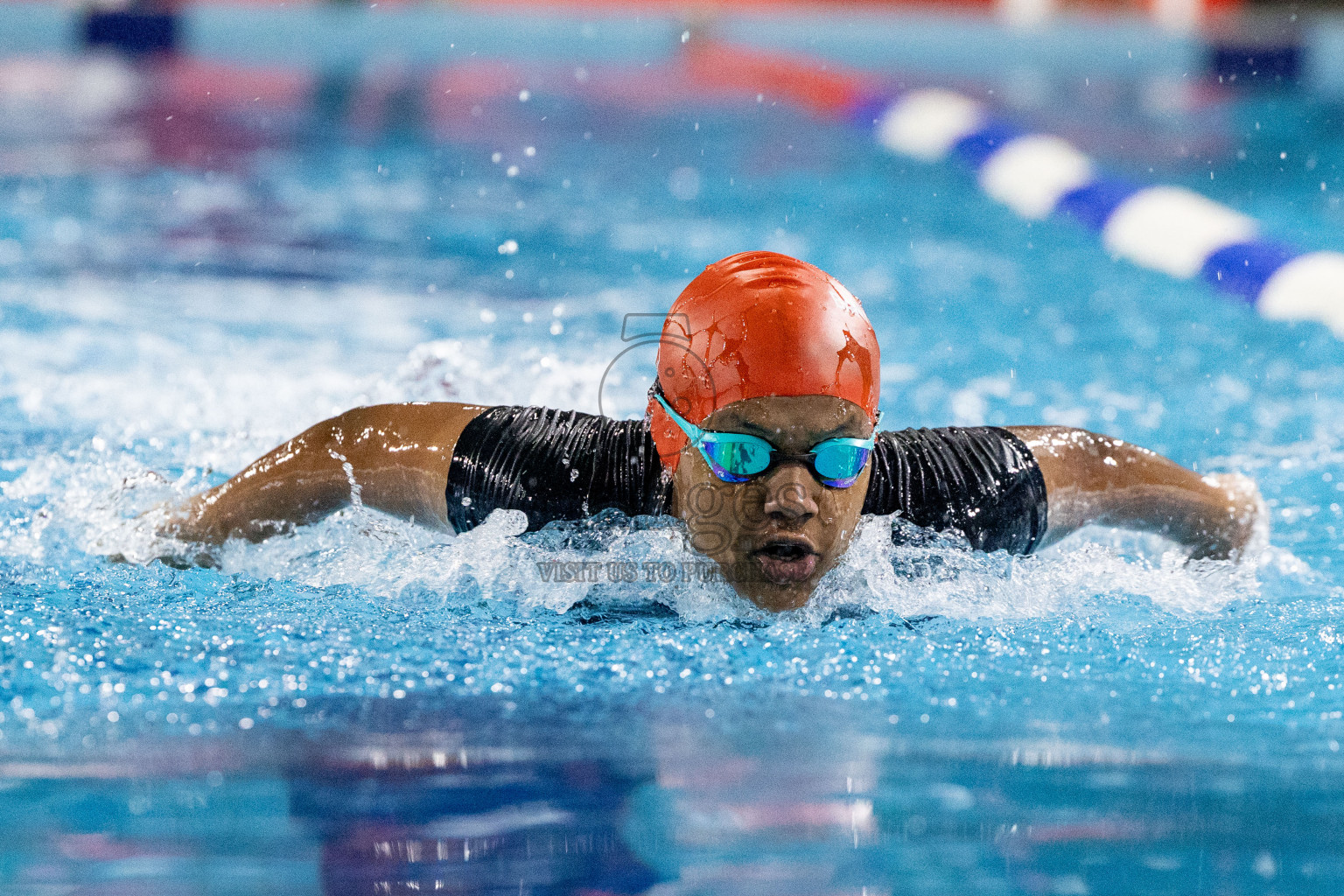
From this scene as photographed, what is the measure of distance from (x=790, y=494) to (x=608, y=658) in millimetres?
358

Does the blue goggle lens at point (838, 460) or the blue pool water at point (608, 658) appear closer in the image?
the blue pool water at point (608, 658)

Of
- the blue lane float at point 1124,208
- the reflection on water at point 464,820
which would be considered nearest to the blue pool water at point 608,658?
the reflection on water at point 464,820

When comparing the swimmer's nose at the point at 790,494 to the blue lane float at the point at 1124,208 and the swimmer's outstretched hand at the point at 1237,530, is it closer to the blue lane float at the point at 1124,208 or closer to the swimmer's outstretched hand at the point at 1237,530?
the swimmer's outstretched hand at the point at 1237,530

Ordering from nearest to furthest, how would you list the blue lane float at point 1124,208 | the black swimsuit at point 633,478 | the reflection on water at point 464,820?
the reflection on water at point 464,820 → the black swimsuit at point 633,478 → the blue lane float at point 1124,208

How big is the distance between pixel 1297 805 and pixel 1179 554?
102 cm

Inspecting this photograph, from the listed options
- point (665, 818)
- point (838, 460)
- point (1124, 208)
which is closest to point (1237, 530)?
point (838, 460)

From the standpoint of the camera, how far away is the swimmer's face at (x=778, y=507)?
2221 millimetres

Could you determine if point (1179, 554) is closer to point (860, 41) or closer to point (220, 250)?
point (220, 250)

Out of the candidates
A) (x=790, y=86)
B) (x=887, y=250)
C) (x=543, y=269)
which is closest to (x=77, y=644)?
(x=543, y=269)

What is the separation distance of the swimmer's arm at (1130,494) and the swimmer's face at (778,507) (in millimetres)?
492

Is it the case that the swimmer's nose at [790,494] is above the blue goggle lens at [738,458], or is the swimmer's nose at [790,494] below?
below

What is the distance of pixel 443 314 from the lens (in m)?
4.84

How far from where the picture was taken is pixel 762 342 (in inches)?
88.1

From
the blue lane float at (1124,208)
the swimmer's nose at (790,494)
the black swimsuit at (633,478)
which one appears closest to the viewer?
the swimmer's nose at (790,494)
